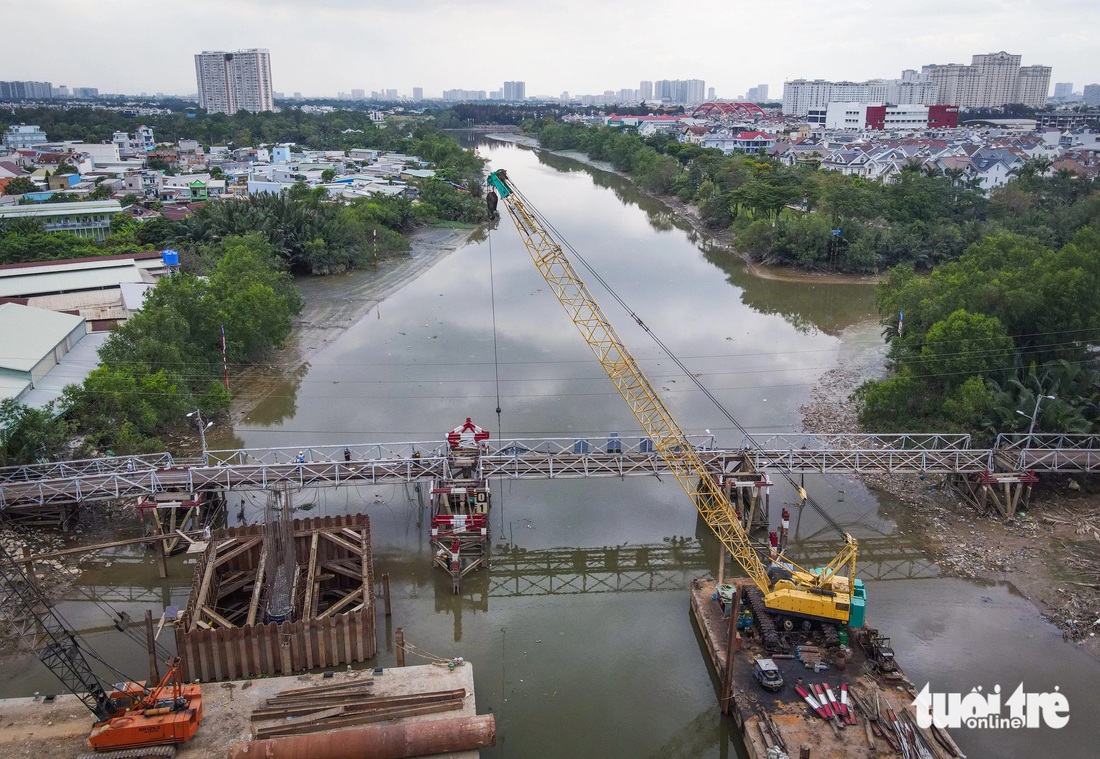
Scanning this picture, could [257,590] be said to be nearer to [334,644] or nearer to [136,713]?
[334,644]

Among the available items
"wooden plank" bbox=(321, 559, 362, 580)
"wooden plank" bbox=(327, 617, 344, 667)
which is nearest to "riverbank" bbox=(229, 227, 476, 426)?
"wooden plank" bbox=(321, 559, 362, 580)

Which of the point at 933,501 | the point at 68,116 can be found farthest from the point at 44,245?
the point at 68,116

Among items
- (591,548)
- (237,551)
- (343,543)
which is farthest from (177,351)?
(591,548)

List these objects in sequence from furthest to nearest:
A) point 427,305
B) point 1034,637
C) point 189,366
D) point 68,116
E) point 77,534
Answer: point 68,116, point 427,305, point 189,366, point 77,534, point 1034,637

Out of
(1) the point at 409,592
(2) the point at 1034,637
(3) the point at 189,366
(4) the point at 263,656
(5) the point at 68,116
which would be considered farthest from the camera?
(5) the point at 68,116

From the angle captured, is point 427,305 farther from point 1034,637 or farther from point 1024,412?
point 1034,637

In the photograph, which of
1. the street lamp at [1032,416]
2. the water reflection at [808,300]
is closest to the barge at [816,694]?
the street lamp at [1032,416]
